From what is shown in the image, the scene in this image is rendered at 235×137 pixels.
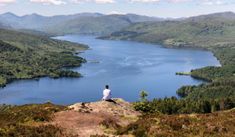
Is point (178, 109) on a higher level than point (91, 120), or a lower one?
lower

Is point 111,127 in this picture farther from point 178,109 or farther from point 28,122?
point 178,109

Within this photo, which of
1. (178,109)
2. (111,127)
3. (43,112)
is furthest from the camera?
(178,109)

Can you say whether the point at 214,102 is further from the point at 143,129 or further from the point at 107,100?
the point at 143,129

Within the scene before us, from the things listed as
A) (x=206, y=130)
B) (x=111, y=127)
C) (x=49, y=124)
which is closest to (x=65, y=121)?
(x=49, y=124)

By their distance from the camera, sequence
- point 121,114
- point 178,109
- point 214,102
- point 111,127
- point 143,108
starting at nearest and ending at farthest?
point 111,127 → point 121,114 → point 143,108 → point 178,109 → point 214,102

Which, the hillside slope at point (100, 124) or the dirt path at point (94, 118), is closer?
the hillside slope at point (100, 124)

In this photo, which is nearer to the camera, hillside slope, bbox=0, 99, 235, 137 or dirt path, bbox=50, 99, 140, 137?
hillside slope, bbox=0, 99, 235, 137

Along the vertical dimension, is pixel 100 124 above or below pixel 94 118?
below

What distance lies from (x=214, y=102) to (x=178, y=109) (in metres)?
23.6

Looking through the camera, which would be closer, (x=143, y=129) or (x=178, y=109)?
(x=143, y=129)

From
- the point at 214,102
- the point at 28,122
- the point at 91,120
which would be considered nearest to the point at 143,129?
the point at 91,120

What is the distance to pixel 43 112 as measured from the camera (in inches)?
1998

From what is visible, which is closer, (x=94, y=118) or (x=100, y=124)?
(x=100, y=124)

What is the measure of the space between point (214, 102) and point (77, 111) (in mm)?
130353
